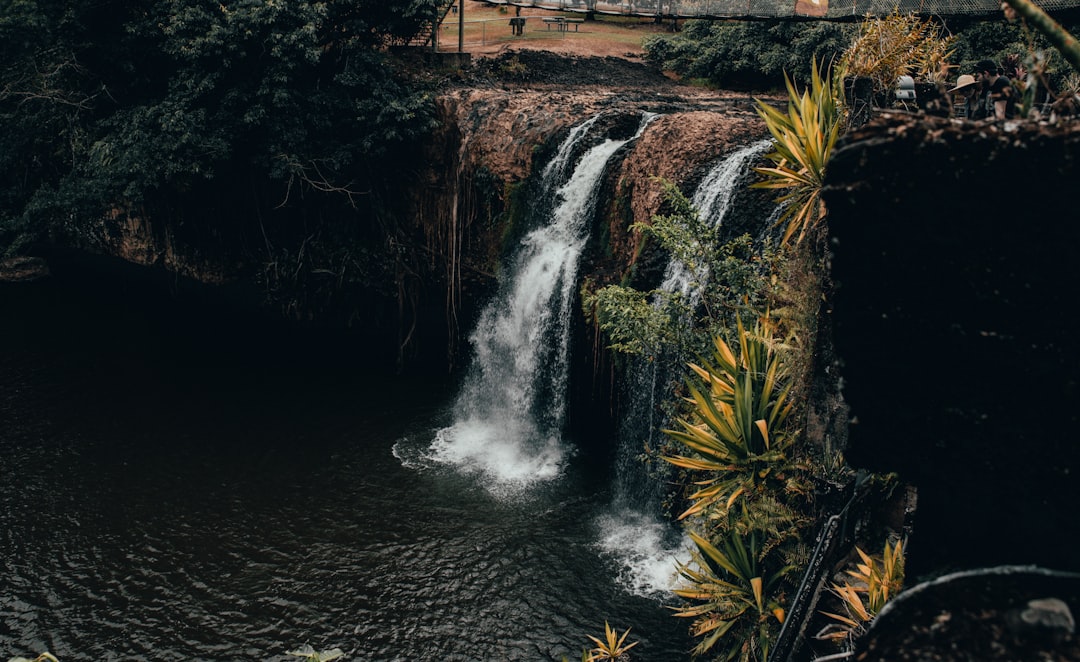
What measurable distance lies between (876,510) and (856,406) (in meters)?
2.80

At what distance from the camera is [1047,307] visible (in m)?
4.45

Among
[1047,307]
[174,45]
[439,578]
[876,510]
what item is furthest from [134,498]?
[1047,307]

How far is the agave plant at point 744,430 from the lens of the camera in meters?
8.06

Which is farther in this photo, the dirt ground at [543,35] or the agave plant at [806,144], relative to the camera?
the dirt ground at [543,35]

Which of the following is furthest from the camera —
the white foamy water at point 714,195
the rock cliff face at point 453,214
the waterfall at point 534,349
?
the waterfall at point 534,349

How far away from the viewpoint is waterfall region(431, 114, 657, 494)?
46.6 feet

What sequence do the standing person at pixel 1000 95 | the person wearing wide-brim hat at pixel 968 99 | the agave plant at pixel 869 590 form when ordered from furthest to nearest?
the person wearing wide-brim hat at pixel 968 99 → the agave plant at pixel 869 590 → the standing person at pixel 1000 95

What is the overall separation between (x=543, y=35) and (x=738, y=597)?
21.0 m

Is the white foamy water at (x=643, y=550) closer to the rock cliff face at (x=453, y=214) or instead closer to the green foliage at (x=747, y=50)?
the rock cliff face at (x=453, y=214)

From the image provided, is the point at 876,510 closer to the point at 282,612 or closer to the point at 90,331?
the point at 282,612

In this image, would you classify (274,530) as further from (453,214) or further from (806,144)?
(806,144)

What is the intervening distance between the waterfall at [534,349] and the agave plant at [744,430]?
5.76 metres

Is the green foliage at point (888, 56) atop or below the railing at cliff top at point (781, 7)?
below

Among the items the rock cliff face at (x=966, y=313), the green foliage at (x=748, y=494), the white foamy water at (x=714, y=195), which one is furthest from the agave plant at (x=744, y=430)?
the white foamy water at (x=714, y=195)
